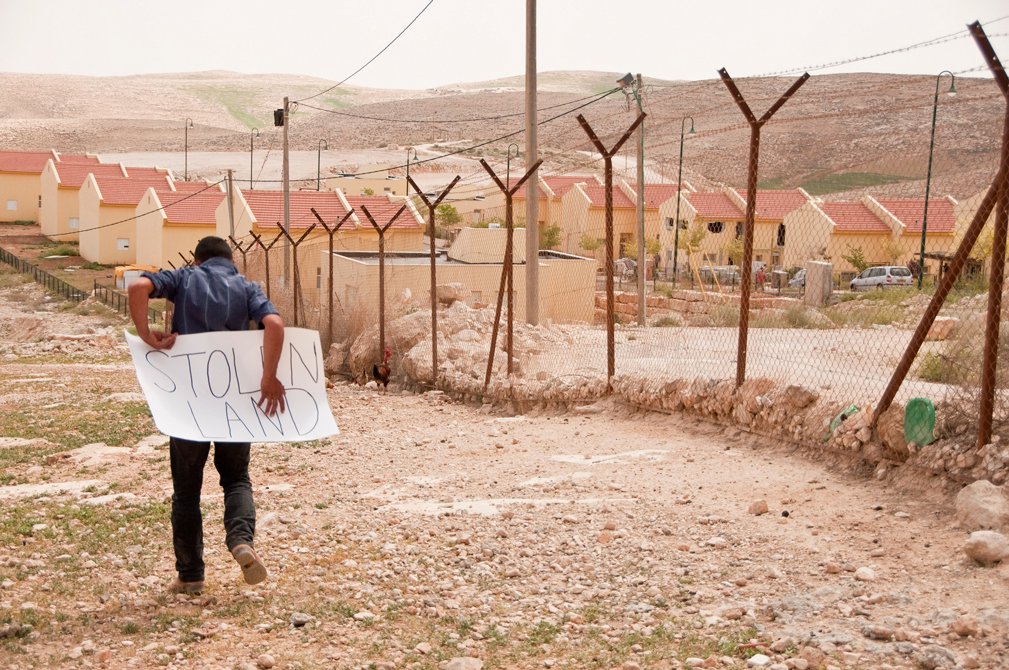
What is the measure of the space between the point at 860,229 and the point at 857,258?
12.8ft

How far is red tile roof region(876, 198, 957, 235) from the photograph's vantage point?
3070 cm

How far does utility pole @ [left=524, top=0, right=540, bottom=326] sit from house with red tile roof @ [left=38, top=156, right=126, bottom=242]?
4507cm

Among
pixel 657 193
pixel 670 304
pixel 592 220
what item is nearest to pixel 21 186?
pixel 592 220

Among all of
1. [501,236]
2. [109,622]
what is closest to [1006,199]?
[109,622]

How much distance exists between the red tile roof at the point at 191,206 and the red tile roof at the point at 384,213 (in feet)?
22.3

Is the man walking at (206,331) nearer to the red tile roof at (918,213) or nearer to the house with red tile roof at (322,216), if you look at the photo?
the red tile roof at (918,213)

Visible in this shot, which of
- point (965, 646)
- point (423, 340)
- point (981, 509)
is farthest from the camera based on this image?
point (423, 340)

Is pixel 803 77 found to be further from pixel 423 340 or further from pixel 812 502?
pixel 423 340

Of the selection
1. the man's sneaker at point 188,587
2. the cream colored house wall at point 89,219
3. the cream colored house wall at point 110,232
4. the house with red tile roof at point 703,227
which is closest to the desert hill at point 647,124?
the house with red tile roof at point 703,227

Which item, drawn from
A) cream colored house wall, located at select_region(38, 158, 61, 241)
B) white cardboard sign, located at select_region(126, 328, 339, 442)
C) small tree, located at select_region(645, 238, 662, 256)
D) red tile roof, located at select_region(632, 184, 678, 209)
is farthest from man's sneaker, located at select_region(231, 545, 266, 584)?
cream colored house wall, located at select_region(38, 158, 61, 241)

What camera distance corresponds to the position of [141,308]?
186 inches

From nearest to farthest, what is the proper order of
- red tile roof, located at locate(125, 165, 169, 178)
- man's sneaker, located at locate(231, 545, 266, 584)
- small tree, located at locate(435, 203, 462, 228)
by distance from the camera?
man's sneaker, located at locate(231, 545, 266, 584), small tree, located at locate(435, 203, 462, 228), red tile roof, located at locate(125, 165, 169, 178)

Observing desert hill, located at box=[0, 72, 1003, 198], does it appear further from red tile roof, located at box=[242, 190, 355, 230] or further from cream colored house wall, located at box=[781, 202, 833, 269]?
red tile roof, located at box=[242, 190, 355, 230]

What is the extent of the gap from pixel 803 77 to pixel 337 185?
190 feet
